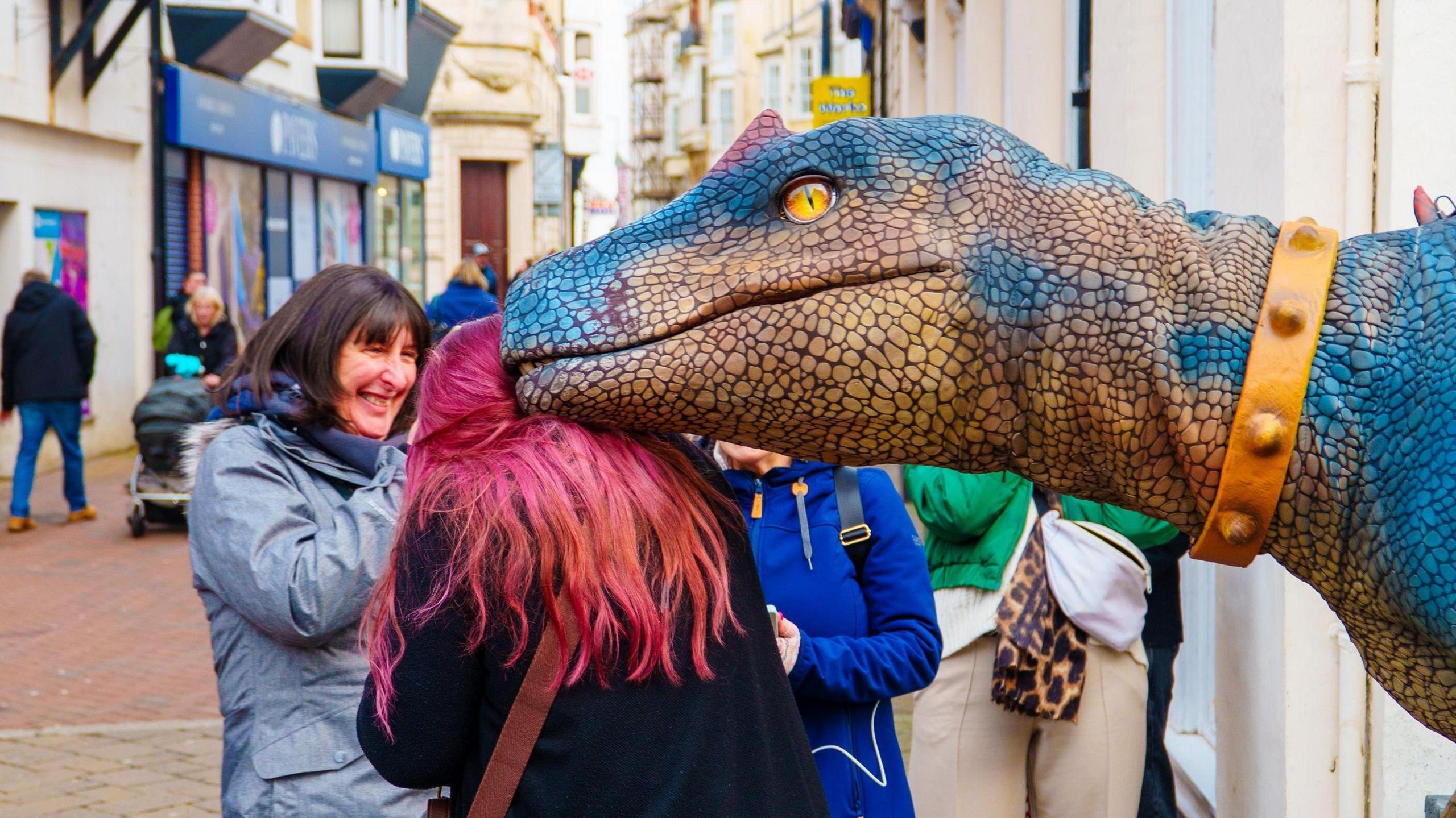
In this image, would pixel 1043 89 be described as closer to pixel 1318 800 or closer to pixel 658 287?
pixel 1318 800

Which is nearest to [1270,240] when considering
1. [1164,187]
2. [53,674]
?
[1164,187]

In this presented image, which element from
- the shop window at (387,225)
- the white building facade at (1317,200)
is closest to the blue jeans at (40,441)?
the white building facade at (1317,200)

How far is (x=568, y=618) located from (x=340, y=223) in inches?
1024

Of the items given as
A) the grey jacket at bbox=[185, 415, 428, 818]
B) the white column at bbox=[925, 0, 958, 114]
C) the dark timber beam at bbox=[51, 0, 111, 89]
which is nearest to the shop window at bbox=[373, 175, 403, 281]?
the dark timber beam at bbox=[51, 0, 111, 89]

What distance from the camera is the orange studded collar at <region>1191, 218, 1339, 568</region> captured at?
1103mm

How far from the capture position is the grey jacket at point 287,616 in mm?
2947

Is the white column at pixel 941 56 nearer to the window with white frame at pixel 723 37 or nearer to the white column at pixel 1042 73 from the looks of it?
the white column at pixel 1042 73

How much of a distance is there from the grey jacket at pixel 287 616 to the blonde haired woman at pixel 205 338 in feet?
34.0

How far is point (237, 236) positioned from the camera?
70.4 feet

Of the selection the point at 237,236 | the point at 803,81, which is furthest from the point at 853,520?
the point at 803,81

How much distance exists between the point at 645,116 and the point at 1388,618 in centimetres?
9620

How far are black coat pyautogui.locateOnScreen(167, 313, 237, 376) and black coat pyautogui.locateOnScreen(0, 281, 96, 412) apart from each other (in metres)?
0.85

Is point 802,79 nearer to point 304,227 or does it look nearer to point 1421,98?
point 304,227

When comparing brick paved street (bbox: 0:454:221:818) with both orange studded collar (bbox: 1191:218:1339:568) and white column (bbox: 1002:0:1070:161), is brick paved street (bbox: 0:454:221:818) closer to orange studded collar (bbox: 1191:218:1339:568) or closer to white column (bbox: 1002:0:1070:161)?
white column (bbox: 1002:0:1070:161)
